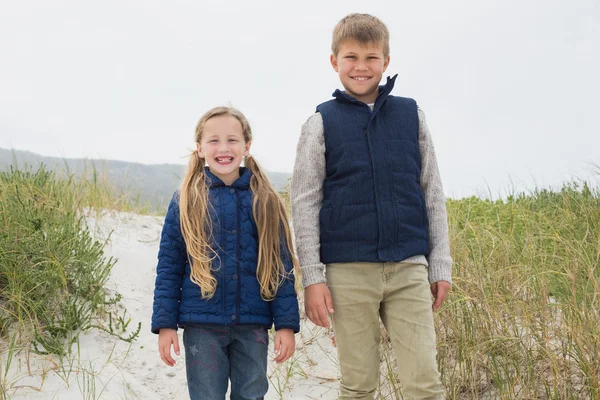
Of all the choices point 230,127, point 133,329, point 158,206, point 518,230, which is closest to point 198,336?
point 230,127

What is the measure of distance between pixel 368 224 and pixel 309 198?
1.04ft

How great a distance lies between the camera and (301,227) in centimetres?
289

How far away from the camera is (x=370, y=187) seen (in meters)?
2.87

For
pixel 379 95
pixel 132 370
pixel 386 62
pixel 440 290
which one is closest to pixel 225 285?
pixel 440 290

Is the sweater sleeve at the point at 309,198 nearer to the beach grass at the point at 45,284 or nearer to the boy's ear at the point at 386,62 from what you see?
the boy's ear at the point at 386,62

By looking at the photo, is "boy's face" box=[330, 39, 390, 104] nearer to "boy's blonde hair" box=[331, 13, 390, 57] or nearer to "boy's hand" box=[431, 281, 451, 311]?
"boy's blonde hair" box=[331, 13, 390, 57]

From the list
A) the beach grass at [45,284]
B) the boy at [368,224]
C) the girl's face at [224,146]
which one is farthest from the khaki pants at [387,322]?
the beach grass at [45,284]

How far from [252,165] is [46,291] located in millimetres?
2416

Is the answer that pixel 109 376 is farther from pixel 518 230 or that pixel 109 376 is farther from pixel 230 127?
pixel 518 230

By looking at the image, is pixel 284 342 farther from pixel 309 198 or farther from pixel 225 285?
pixel 309 198

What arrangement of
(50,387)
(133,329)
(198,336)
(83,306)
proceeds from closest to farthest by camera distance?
(198,336), (50,387), (83,306), (133,329)

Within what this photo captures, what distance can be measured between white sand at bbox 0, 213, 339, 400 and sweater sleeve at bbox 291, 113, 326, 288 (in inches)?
66.5

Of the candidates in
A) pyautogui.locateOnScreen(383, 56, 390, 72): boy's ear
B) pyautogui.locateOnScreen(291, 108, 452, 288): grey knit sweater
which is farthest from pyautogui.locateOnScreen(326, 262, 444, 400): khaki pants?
pyautogui.locateOnScreen(383, 56, 390, 72): boy's ear

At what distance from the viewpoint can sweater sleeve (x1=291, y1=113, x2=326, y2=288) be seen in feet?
9.34
